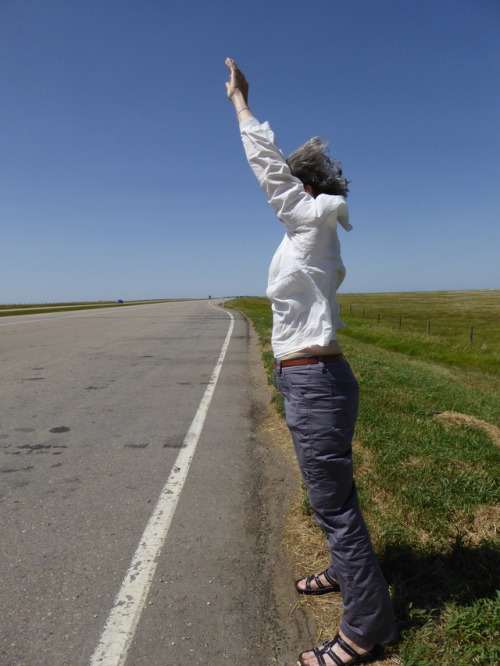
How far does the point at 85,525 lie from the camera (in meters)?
3.31

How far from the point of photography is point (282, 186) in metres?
2.05

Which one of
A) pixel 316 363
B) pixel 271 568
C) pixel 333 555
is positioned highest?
pixel 316 363

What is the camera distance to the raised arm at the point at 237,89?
2.21m

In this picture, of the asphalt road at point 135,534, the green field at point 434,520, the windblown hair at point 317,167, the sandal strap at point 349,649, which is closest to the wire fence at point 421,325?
the green field at point 434,520

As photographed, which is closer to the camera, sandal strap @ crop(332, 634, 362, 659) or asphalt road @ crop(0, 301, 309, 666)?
sandal strap @ crop(332, 634, 362, 659)

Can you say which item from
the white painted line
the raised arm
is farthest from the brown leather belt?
the white painted line

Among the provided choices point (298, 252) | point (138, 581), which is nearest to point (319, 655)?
point (138, 581)

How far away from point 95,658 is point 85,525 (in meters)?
1.26

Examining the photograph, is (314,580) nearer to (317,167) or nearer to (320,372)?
(320,372)

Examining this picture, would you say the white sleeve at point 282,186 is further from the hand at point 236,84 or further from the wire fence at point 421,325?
the wire fence at point 421,325

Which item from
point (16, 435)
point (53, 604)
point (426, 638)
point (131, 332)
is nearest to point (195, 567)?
point (53, 604)

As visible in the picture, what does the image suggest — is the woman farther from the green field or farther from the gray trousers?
the green field

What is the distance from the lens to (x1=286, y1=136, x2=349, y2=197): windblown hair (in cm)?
219

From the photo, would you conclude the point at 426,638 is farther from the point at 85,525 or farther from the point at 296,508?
the point at 85,525
